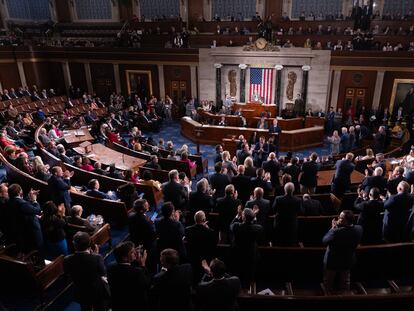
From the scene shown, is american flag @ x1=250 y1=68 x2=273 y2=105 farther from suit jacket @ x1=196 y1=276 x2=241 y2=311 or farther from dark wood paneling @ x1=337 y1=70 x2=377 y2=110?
suit jacket @ x1=196 y1=276 x2=241 y2=311

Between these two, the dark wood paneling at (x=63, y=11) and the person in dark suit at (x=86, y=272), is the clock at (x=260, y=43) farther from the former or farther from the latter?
the person in dark suit at (x=86, y=272)

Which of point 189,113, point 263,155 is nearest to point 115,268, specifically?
point 263,155

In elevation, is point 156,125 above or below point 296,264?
below

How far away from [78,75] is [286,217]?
18166mm

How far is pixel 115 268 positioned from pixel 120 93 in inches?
669

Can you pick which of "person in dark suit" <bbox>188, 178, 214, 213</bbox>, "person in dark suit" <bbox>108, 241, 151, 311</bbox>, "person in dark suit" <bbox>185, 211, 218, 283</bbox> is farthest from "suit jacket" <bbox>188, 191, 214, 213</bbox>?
"person in dark suit" <bbox>108, 241, 151, 311</bbox>

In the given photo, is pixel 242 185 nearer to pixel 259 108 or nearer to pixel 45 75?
pixel 259 108

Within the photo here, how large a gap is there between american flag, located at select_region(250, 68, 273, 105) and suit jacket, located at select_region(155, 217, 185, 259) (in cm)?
1351

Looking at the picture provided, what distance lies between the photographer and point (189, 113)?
55.5 feet

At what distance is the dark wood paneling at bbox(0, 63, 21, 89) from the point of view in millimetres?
16734

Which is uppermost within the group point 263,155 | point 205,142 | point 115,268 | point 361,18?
point 361,18

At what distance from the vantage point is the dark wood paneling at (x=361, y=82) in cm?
1504

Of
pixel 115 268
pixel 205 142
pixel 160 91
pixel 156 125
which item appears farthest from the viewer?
pixel 160 91

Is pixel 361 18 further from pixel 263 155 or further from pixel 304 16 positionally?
pixel 263 155
